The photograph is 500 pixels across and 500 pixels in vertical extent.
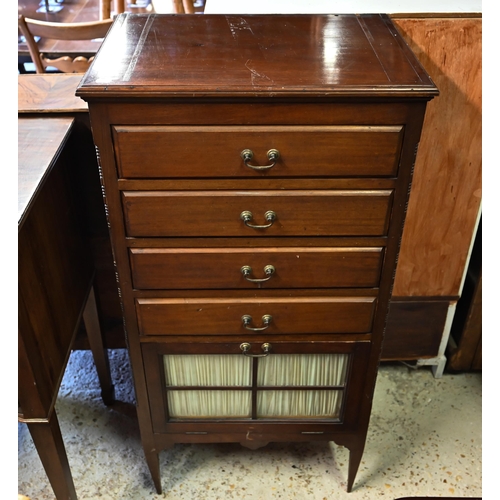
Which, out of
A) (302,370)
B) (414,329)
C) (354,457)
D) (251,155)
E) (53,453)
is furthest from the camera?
(414,329)

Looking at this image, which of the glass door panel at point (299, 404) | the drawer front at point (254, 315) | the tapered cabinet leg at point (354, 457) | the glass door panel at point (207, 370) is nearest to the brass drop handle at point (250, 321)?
the drawer front at point (254, 315)

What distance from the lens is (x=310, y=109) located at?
947 mm

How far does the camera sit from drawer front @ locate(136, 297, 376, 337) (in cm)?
117

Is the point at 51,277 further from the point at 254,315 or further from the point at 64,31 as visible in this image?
the point at 64,31

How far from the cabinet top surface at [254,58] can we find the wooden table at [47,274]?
0.26 metres

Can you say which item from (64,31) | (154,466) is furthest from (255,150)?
(64,31)

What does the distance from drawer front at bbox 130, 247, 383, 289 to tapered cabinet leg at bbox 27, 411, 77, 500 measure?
0.36 m

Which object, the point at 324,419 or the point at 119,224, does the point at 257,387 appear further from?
the point at 119,224

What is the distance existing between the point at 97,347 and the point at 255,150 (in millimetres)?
886

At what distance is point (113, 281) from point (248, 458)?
0.63 meters

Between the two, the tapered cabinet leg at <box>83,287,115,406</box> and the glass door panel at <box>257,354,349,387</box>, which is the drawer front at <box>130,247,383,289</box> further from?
the tapered cabinet leg at <box>83,287,115,406</box>

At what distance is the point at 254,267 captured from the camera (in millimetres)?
1126

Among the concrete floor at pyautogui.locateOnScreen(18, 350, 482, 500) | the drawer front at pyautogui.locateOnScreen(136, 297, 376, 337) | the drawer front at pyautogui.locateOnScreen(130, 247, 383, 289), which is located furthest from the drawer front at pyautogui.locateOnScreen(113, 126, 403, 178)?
the concrete floor at pyautogui.locateOnScreen(18, 350, 482, 500)
